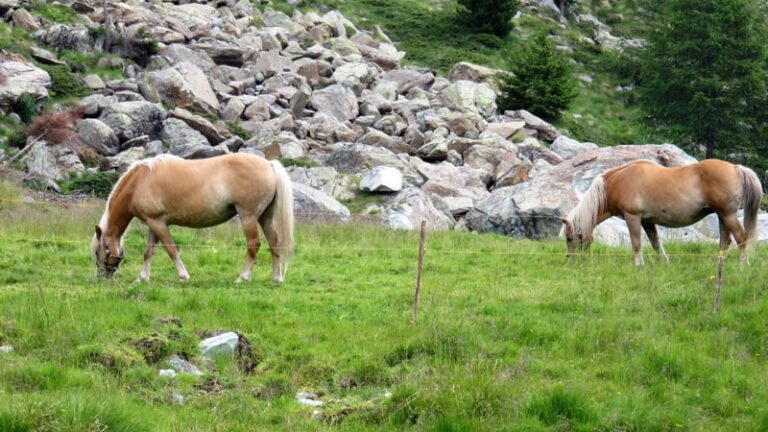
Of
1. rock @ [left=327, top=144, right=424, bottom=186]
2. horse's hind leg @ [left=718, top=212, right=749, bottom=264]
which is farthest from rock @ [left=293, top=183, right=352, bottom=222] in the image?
horse's hind leg @ [left=718, top=212, right=749, bottom=264]

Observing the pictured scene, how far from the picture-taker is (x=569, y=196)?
21828 millimetres

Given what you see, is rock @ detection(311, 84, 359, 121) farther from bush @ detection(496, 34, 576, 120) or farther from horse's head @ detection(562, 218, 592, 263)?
horse's head @ detection(562, 218, 592, 263)

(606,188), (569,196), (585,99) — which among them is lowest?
(585,99)

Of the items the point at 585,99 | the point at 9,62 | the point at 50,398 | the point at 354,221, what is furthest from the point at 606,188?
the point at 585,99

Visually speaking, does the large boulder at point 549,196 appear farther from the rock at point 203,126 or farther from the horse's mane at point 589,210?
the rock at point 203,126

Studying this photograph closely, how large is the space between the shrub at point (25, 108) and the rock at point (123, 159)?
405 cm

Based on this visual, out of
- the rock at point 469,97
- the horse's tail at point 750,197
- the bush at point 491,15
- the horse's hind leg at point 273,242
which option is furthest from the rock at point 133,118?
the bush at point 491,15

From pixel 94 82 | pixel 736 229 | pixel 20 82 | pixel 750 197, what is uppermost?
pixel 750 197

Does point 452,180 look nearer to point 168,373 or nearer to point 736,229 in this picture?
point 736,229

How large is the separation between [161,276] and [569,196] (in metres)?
10.5

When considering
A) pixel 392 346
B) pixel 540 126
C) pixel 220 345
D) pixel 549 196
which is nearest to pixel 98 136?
pixel 549 196

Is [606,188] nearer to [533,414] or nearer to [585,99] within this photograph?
[533,414]

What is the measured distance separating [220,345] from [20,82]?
945 inches

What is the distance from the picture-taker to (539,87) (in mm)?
43594
